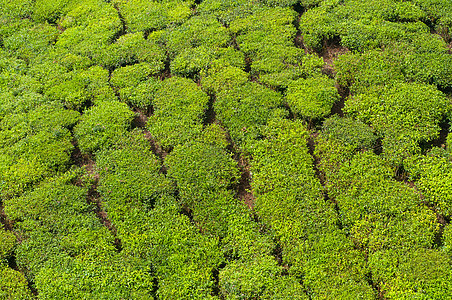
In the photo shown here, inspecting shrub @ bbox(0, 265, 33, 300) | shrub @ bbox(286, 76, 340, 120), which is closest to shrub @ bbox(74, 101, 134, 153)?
shrub @ bbox(0, 265, 33, 300)

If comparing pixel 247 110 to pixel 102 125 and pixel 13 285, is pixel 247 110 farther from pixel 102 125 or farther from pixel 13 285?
pixel 13 285

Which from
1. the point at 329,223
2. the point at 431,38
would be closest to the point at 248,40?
the point at 431,38

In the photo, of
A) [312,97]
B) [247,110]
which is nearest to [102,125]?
[247,110]

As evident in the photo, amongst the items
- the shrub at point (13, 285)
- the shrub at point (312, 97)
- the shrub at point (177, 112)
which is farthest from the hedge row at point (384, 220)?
the shrub at point (13, 285)

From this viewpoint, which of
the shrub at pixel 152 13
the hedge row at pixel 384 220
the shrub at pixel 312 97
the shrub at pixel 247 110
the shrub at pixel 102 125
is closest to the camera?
the hedge row at pixel 384 220

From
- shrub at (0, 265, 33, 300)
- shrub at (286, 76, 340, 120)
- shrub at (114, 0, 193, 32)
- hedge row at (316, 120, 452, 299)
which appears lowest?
shrub at (0, 265, 33, 300)

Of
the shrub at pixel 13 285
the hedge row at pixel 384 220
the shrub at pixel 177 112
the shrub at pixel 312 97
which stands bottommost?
Answer: the shrub at pixel 13 285

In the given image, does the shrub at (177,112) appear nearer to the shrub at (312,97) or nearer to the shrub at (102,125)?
the shrub at (102,125)

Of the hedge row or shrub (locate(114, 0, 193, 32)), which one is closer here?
the hedge row

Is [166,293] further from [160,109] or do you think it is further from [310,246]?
[160,109]

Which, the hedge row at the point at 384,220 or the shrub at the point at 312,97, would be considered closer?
the hedge row at the point at 384,220

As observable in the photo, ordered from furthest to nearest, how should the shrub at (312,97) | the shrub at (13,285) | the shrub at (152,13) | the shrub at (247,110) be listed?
the shrub at (152,13)
the shrub at (312,97)
the shrub at (247,110)
the shrub at (13,285)

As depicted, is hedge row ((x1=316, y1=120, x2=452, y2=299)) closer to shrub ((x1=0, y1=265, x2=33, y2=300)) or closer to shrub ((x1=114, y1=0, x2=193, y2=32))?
shrub ((x1=0, y1=265, x2=33, y2=300))
